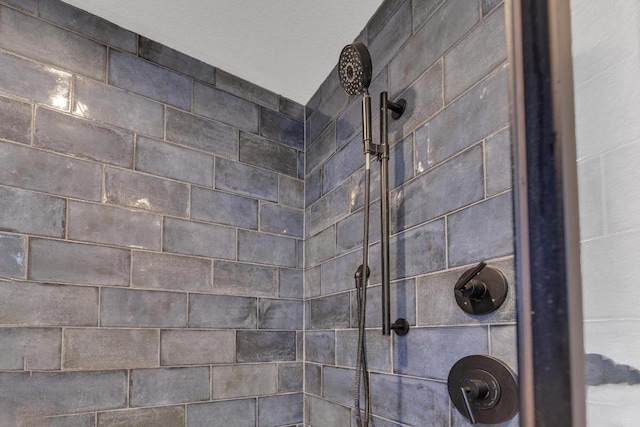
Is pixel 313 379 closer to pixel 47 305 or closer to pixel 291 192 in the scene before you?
pixel 291 192

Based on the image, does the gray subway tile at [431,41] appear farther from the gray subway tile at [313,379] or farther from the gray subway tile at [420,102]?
the gray subway tile at [313,379]

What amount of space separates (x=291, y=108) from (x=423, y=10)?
3.05 feet

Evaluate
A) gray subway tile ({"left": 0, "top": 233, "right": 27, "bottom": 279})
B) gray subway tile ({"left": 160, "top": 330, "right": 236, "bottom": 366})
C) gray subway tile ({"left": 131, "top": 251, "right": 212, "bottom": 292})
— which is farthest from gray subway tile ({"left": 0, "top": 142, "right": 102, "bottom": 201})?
gray subway tile ({"left": 160, "top": 330, "right": 236, "bottom": 366})

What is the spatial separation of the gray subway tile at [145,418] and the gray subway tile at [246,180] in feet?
2.82

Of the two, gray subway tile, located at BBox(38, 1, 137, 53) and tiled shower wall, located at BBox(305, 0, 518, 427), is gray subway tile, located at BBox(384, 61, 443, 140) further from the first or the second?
gray subway tile, located at BBox(38, 1, 137, 53)

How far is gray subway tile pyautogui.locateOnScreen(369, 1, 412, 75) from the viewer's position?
1.57 meters

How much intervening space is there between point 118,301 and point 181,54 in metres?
1.01

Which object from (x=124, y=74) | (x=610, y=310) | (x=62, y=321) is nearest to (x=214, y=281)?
(x=62, y=321)

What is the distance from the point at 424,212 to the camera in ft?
4.54

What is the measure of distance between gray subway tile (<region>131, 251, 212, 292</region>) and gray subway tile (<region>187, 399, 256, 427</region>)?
436mm

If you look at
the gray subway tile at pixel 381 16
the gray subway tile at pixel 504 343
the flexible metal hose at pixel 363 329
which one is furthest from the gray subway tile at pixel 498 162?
the gray subway tile at pixel 381 16

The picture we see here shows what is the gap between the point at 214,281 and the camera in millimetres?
1888

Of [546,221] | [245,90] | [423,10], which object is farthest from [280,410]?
[546,221]

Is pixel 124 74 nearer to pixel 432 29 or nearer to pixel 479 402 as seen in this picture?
pixel 432 29
